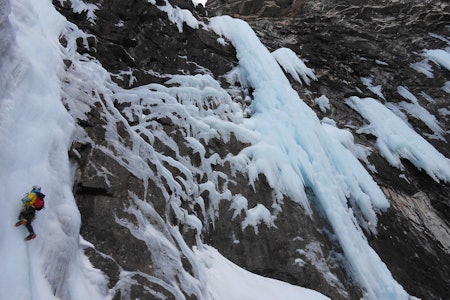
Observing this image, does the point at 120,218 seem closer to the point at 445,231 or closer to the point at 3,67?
the point at 3,67

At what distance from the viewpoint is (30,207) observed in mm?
4027

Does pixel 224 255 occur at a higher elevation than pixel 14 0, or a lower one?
lower

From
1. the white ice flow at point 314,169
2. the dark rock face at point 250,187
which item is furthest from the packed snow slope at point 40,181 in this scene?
the white ice flow at point 314,169

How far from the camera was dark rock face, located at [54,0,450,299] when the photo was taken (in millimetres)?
5281

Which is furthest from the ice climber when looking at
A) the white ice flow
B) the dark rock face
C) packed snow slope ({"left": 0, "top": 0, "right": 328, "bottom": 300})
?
the white ice flow

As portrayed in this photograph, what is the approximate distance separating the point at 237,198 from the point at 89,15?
20.0 feet

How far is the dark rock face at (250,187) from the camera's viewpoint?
528 cm

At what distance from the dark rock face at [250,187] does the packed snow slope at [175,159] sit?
82mm

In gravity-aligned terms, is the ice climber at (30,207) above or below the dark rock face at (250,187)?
above

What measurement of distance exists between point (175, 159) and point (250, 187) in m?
1.76

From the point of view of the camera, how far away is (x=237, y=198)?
7.82m

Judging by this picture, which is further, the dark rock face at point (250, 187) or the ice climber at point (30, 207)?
the dark rock face at point (250, 187)

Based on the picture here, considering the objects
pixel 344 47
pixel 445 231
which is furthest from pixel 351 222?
pixel 344 47

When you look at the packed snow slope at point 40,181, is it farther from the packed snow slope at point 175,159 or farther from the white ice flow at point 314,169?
the white ice flow at point 314,169
